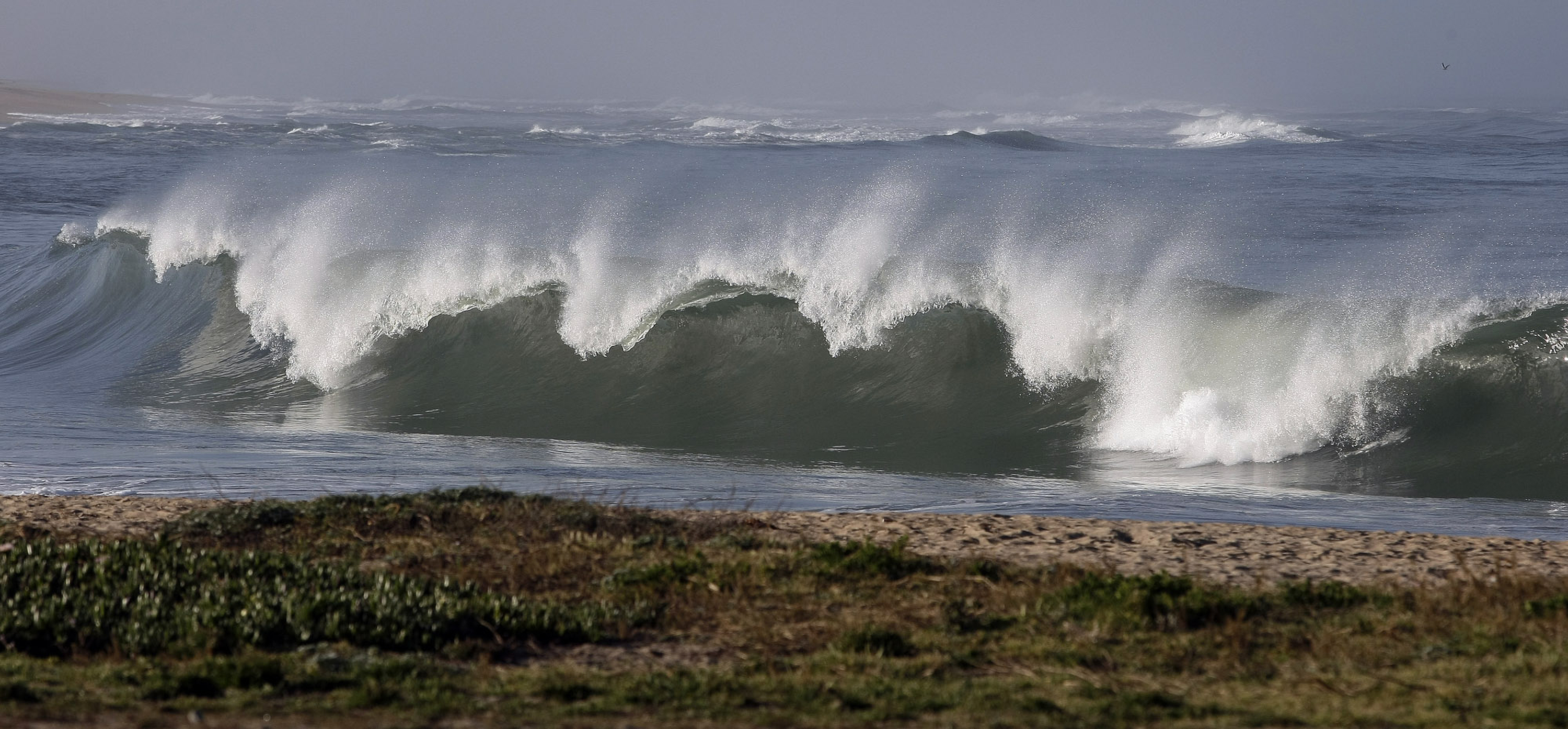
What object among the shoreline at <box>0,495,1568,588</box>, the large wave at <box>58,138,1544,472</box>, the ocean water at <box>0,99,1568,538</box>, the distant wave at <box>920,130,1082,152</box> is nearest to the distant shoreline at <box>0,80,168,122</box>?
the distant wave at <box>920,130,1082,152</box>

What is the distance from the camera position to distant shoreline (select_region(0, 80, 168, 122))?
73.3 meters

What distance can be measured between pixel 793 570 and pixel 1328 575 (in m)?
2.68

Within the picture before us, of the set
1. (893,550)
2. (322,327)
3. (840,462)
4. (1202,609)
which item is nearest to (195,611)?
(893,550)

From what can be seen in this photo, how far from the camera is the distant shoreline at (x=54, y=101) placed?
73.3m

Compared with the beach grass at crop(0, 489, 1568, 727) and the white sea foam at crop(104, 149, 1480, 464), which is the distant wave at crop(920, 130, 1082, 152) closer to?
the white sea foam at crop(104, 149, 1480, 464)

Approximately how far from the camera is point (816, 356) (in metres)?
16.0

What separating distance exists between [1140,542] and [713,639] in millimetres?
3220

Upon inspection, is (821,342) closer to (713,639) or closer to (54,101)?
(713,639)

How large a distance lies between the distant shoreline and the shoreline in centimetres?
6444

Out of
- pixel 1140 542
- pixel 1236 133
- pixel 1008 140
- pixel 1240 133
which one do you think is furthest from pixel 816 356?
pixel 1236 133

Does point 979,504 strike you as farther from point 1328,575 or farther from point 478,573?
point 478,573

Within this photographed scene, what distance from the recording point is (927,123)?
282ft

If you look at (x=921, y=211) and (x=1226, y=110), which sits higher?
(x=1226, y=110)

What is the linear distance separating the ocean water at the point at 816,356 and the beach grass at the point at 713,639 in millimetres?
3308
